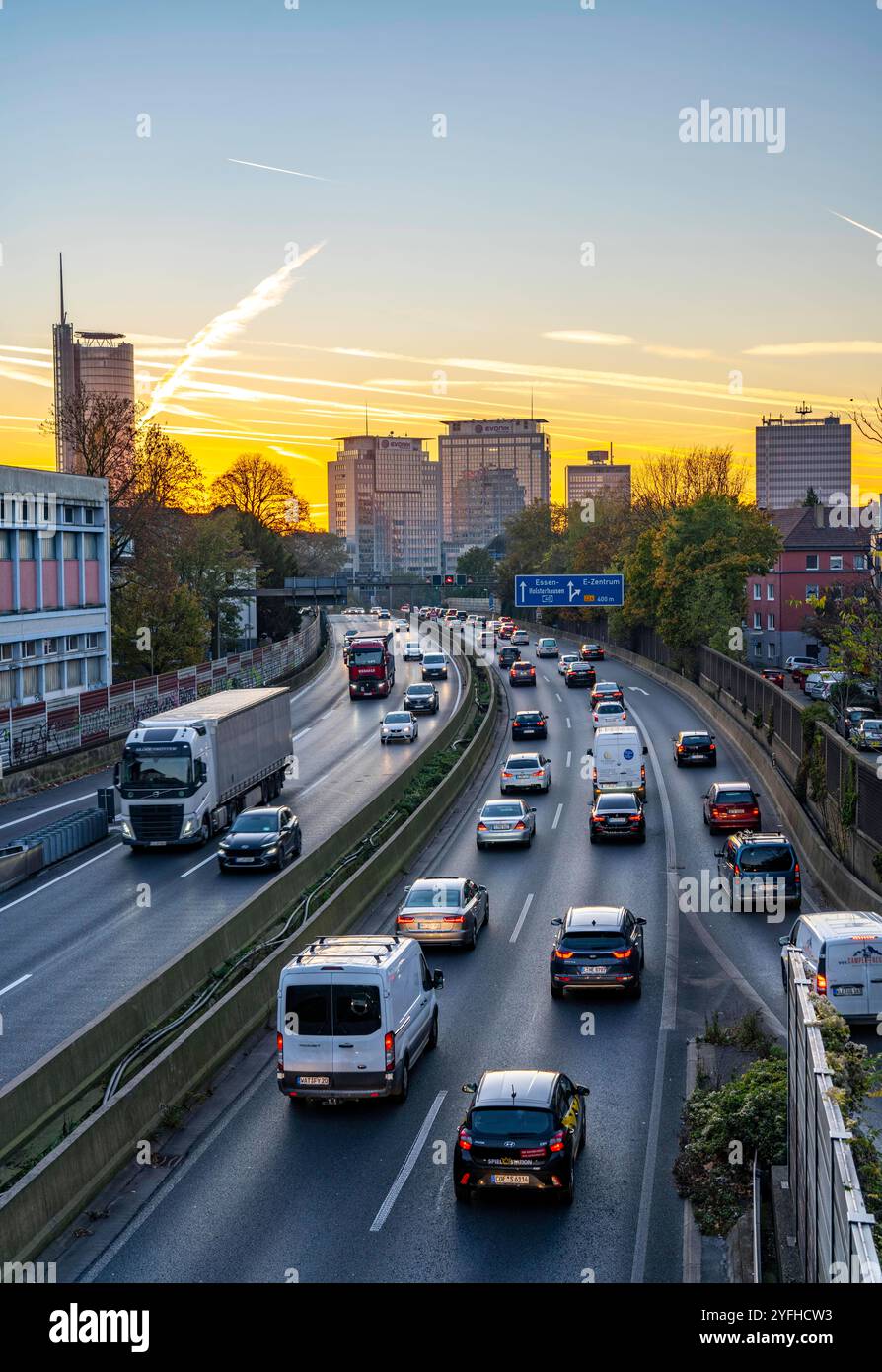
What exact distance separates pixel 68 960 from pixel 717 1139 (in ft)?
52.7

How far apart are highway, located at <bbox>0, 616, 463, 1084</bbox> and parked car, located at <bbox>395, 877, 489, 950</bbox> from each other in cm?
361

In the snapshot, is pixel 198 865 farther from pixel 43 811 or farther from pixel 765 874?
pixel 765 874

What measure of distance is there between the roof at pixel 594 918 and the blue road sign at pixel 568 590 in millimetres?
49487

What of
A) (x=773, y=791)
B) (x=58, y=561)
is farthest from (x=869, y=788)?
(x=58, y=561)

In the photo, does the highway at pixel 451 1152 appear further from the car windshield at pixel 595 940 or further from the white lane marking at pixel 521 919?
the car windshield at pixel 595 940

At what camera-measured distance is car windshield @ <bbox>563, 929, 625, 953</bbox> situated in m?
25.8

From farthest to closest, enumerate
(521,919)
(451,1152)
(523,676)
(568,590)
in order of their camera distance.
A: (523,676)
(568,590)
(521,919)
(451,1152)

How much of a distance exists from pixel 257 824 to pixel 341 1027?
18.2 meters

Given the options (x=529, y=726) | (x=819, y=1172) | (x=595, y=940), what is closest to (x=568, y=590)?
(x=529, y=726)

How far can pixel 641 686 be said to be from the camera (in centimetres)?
8988

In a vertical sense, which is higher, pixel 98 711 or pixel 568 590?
pixel 568 590

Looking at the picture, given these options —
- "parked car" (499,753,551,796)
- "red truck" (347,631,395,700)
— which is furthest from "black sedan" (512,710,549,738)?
"red truck" (347,631,395,700)

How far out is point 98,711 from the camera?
58.2m

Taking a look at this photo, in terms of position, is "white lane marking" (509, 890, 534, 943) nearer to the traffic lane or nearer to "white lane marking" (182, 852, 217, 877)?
the traffic lane
